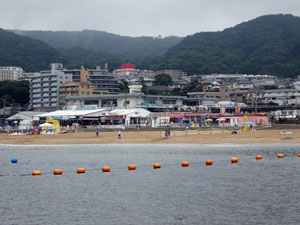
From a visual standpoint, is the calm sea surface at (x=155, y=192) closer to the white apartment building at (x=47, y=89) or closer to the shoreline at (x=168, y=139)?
the shoreline at (x=168, y=139)

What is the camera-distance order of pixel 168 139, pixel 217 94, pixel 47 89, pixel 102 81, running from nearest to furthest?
pixel 168 139 < pixel 47 89 < pixel 217 94 < pixel 102 81

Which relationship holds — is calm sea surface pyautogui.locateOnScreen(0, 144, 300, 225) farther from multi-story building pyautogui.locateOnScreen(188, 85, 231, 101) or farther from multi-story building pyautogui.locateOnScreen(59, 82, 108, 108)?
multi-story building pyautogui.locateOnScreen(188, 85, 231, 101)

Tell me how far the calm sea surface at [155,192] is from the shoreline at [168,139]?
8.96 m

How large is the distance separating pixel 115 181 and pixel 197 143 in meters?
27.1

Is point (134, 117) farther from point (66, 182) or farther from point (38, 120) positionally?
point (66, 182)

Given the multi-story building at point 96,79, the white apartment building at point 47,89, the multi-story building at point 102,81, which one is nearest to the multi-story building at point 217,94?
the multi-story building at point 96,79

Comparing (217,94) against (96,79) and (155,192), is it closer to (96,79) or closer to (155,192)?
(96,79)

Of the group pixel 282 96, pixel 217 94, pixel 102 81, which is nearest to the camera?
pixel 282 96

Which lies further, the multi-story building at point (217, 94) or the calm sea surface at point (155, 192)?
the multi-story building at point (217, 94)

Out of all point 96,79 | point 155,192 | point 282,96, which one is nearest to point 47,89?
point 96,79

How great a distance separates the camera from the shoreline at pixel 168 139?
211 ft

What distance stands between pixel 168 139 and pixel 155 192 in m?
36.3

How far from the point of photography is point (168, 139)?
69062mm

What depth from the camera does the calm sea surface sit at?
1026 inches
